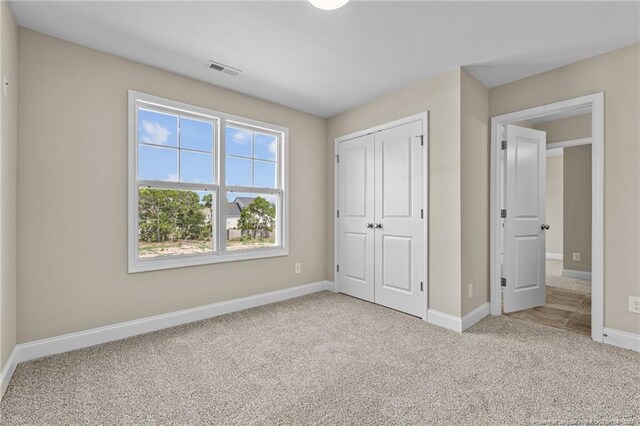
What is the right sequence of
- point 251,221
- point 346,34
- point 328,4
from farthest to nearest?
point 251,221, point 346,34, point 328,4

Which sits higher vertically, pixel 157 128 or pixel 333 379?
pixel 157 128

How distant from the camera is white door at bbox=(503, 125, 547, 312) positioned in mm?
3322

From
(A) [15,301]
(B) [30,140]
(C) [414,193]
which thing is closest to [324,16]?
(C) [414,193]

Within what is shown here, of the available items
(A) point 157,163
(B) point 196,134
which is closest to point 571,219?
(B) point 196,134

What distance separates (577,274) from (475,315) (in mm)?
3326

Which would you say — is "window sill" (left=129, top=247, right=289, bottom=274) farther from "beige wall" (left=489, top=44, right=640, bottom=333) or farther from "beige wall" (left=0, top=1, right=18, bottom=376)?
"beige wall" (left=489, top=44, right=640, bottom=333)

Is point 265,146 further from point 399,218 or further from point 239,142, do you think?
point 399,218

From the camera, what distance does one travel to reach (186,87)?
3070 millimetres

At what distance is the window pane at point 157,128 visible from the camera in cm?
289

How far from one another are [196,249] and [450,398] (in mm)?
2625

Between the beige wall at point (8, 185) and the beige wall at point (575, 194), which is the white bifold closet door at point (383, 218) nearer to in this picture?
the beige wall at point (575, 194)

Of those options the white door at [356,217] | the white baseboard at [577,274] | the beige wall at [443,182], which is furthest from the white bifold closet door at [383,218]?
the white baseboard at [577,274]

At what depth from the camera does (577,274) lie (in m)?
4.99

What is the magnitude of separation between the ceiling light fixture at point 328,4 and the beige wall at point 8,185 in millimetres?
1896
